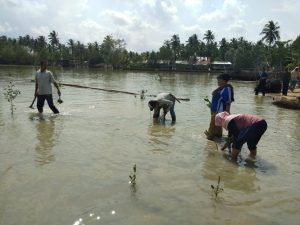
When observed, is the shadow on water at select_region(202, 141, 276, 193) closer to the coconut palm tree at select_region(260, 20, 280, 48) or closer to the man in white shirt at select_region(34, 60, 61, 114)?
the man in white shirt at select_region(34, 60, 61, 114)

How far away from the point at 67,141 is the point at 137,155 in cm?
177

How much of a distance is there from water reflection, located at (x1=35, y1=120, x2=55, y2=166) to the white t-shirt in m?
1.07

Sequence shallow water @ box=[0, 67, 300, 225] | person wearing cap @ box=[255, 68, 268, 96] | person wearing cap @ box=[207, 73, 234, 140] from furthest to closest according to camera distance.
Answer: person wearing cap @ box=[255, 68, 268, 96], person wearing cap @ box=[207, 73, 234, 140], shallow water @ box=[0, 67, 300, 225]

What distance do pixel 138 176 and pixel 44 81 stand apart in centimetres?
611

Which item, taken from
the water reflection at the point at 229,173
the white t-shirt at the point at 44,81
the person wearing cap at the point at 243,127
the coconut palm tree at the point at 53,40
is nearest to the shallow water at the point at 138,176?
the water reflection at the point at 229,173

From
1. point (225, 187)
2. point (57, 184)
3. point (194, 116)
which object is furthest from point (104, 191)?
point (194, 116)

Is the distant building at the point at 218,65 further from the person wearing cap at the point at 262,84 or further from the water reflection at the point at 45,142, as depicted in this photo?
A: the water reflection at the point at 45,142

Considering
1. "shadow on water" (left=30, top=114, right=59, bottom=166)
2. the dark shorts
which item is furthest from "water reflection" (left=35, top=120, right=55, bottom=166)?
the dark shorts

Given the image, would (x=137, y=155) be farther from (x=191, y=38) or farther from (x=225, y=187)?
(x=191, y=38)

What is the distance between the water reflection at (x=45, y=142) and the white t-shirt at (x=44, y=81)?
107 cm

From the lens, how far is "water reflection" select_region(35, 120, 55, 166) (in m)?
6.54

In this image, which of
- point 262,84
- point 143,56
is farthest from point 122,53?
point 262,84

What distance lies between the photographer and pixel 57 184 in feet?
17.3

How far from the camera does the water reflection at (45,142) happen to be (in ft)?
21.4
